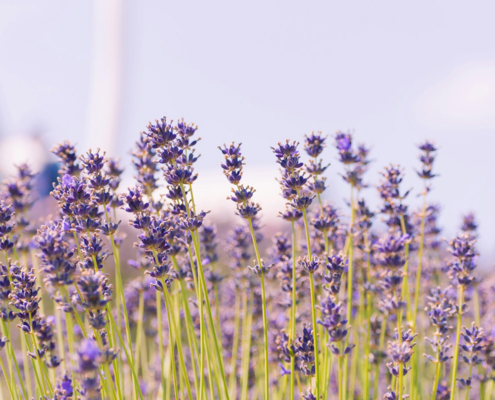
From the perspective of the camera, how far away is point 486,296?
4414mm

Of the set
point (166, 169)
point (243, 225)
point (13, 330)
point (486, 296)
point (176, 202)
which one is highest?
point (166, 169)

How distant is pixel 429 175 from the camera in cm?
276

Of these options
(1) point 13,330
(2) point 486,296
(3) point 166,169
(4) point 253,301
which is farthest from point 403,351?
(1) point 13,330

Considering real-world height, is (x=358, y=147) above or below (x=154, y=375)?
above

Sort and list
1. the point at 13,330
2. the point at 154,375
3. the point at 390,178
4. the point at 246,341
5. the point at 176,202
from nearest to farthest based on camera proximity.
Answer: the point at 176,202
the point at 390,178
the point at 246,341
the point at 154,375
the point at 13,330

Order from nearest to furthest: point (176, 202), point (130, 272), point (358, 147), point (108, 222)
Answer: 1. point (108, 222)
2. point (176, 202)
3. point (358, 147)
4. point (130, 272)

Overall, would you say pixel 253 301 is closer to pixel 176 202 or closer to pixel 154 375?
pixel 154 375

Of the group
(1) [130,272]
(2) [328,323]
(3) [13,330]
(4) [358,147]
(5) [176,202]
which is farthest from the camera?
(1) [130,272]

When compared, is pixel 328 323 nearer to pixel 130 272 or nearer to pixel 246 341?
pixel 246 341

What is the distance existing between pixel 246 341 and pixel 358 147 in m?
1.62

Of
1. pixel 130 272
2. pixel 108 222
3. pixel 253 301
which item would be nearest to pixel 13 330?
pixel 130 272

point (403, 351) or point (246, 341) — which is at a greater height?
point (403, 351)

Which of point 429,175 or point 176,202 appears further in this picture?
point 429,175

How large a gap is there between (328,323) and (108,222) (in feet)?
3.45
